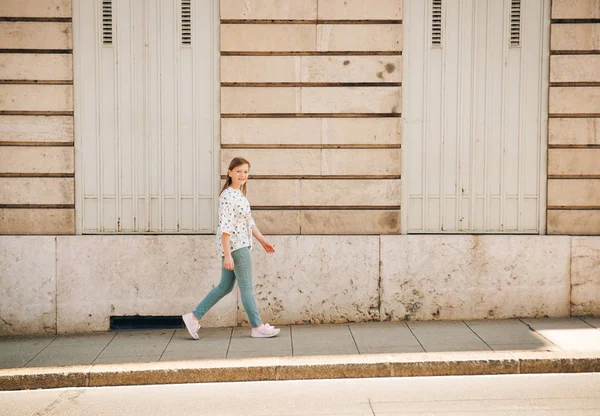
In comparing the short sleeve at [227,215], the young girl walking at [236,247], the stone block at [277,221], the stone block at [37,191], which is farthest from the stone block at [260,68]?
the stone block at [37,191]

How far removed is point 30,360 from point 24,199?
203cm

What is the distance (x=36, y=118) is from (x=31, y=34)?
906mm

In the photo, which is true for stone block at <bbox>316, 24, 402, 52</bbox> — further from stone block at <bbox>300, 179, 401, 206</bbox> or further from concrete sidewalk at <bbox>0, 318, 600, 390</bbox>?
concrete sidewalk at <bbox>0, 318, 600, 390</bbox>

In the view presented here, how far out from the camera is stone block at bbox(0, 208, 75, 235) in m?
7.80

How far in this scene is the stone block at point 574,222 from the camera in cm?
799

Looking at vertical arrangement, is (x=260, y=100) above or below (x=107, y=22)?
below

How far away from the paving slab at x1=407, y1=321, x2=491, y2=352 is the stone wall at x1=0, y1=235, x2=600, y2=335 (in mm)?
246

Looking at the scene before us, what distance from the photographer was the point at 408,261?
7.89m

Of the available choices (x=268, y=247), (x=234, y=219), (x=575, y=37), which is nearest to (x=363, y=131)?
(x=268, y=247)

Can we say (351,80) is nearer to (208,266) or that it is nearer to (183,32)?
(183,32)

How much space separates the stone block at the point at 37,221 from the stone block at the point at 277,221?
2066 mm

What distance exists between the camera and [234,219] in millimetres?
6918

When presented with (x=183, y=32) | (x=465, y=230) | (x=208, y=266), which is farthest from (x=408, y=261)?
(x=183, y=32)

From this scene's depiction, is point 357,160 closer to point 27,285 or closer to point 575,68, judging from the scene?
point 575,68
